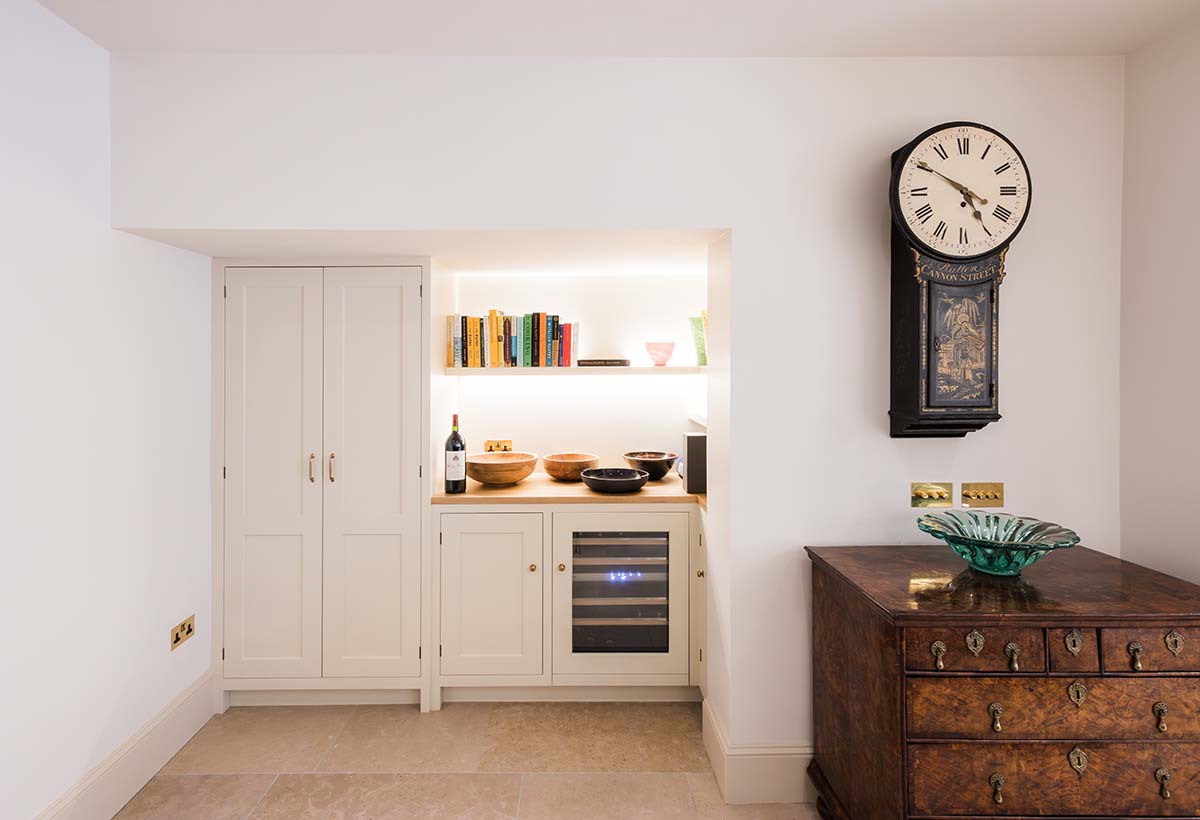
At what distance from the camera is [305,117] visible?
2383mm

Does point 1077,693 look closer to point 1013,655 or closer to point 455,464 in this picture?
point 1013,655

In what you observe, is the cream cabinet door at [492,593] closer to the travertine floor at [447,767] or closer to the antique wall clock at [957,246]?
the travertine floor at [447,767]

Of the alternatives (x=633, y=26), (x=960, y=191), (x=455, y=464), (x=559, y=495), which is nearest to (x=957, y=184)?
(x=960, y=191)

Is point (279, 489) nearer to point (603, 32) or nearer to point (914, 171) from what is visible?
point (603, 32)

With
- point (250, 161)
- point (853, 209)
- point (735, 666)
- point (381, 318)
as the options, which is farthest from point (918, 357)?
point (250, 161)

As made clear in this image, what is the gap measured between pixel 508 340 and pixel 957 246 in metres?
1.93

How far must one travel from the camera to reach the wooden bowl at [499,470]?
10.3 feet

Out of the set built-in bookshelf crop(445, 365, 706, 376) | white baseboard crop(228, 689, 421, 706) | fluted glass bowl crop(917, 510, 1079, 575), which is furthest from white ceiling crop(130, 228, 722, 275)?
white baseboard crop(228, 689, 421, 706)

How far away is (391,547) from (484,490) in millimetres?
476

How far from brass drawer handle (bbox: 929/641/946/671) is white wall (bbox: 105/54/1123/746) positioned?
0.66 m

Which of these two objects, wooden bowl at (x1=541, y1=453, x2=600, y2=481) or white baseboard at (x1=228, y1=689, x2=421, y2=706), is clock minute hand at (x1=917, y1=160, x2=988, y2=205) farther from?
white baseboard at (x1=228, y1=689, x2=421, y2=706)

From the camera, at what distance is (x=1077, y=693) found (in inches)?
69.4

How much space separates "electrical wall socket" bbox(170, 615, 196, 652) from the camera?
270 centimetres

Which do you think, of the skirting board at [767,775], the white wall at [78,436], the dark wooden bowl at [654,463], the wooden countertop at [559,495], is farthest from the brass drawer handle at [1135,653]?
the white wall at [78,436]
